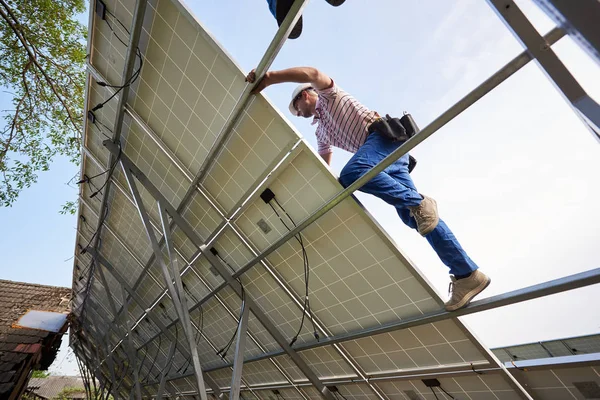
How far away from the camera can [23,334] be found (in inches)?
383

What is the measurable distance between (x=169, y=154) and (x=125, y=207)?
308 cm

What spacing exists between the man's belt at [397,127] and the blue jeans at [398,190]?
0.41ft

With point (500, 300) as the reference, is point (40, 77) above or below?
above

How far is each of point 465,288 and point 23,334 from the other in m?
13.0

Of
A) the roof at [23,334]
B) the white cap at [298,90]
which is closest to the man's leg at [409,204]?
the white cap at [298,90]

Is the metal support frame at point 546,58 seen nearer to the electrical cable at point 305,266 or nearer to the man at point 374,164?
the man at point 374,164

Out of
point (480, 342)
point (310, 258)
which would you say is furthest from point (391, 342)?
point (310, 258)

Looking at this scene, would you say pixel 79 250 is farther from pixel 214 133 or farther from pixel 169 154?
pixel 214 133

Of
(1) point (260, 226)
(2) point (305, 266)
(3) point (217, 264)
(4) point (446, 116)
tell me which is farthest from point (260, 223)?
(4) point (446, 116)

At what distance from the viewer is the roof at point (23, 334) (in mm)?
8273

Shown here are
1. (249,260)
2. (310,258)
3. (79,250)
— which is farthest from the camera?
(79,250)

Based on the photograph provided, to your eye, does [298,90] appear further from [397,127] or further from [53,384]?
[53,384]

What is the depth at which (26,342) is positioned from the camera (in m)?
9.44

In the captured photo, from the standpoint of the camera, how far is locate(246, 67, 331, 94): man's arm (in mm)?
2768
